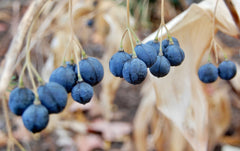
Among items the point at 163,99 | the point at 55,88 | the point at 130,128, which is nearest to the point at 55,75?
the point at 55,88

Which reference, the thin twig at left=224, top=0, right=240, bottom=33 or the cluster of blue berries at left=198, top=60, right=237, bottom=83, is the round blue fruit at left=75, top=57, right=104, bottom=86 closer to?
the cluster of blue berries at left=198, top=60, right=237, bottom=83

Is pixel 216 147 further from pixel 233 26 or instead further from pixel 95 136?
pixel 233 26

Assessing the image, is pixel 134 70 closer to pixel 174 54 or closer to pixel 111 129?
pixel 174 54

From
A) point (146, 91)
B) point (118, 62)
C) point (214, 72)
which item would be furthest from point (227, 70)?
point (146, 91)

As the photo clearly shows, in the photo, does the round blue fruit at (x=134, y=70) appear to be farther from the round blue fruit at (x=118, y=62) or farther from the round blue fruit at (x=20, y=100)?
the round blue fruit at (x=20, y=100)

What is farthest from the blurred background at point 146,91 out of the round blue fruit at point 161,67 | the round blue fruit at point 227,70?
the round blue fruit at point 161,67
